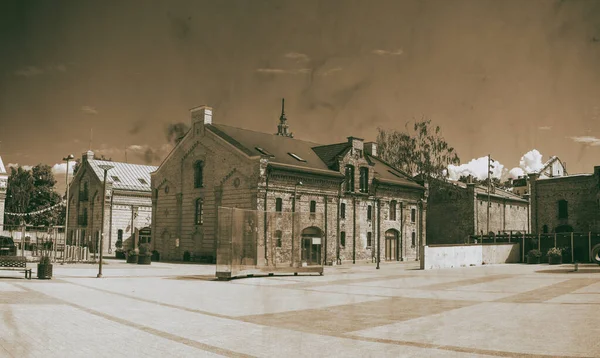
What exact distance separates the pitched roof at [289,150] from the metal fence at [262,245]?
10.7m

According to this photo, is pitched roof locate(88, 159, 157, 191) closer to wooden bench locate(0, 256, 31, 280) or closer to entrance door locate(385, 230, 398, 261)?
entrance door locate(385, 230, 398, 261)

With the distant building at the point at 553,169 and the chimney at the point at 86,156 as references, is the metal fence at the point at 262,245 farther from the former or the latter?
the distant building at the point at 553,169

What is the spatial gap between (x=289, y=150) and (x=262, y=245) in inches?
669

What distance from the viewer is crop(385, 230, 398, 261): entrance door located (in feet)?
159

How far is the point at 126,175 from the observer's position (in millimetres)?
60906

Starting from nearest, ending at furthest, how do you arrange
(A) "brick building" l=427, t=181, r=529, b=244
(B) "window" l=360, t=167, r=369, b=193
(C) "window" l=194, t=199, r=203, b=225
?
(C) "window" l=194, t=199, r=203, b=225
(B) "window" l=360, t=167, r=369, b=193
(A) "brick building" l=427, t=181, r=529, b=244

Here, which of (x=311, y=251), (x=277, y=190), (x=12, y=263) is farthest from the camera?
(x=277, y=190)

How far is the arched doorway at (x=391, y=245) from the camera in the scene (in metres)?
48.6

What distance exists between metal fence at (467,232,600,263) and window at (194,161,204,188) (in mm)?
26803

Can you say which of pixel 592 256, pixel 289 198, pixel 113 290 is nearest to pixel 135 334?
pixel 113 290

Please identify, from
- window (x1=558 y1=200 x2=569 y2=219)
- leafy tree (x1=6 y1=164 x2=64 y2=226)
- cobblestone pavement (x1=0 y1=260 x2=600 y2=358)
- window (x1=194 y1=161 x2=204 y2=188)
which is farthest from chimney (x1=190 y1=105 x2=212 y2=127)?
window (x1=558 y1=200 x2=569 y2=219)

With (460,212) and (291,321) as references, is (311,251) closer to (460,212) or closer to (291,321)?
(291,321)

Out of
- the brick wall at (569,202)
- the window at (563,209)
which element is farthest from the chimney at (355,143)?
the window at (563,209)

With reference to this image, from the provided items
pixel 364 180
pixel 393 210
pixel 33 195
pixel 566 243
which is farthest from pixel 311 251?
pixel 33 195
